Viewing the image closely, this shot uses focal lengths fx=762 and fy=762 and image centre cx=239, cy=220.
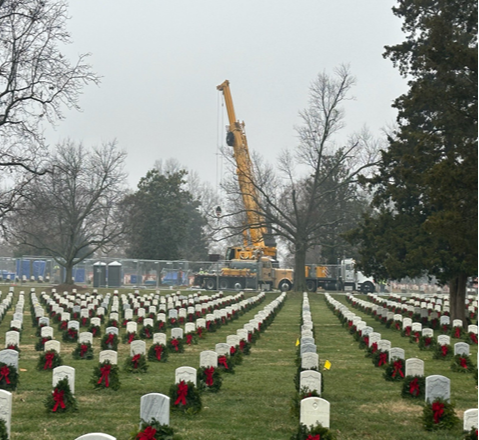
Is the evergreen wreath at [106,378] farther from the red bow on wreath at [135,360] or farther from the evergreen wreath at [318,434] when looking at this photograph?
the evergreen wreath at [318,434]

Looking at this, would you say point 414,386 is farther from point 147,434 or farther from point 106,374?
point 147,434

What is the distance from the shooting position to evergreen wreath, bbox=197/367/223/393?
1329 cm

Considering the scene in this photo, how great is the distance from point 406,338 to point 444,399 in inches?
506

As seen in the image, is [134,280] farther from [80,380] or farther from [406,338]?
[80,380]

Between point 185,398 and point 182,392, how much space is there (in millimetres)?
100

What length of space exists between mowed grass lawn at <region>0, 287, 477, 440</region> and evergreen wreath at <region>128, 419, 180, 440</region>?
26 cm

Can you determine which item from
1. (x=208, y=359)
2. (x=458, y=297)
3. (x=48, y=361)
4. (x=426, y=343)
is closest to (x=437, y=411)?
(x=208, y=359)

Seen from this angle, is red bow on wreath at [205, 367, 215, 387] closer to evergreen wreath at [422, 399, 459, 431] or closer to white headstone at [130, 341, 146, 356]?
white headstone at [130, 341, 146, 356]

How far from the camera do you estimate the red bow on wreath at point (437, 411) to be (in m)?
10.4

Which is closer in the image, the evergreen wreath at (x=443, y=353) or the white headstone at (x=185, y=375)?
the white headstone at (x=185, y=375)

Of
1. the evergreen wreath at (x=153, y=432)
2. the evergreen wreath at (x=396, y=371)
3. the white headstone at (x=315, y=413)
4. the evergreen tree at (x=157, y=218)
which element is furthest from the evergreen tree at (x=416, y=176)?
the evergreen tree at (x=157, y=218)

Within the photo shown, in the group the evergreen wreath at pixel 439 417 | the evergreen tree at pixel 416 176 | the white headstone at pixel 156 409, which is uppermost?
the evergreen tree at pixel 416 176

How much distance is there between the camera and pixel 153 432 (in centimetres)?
857

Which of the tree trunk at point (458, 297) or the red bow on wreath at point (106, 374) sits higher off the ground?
the tree trunk at point (458, 297)
